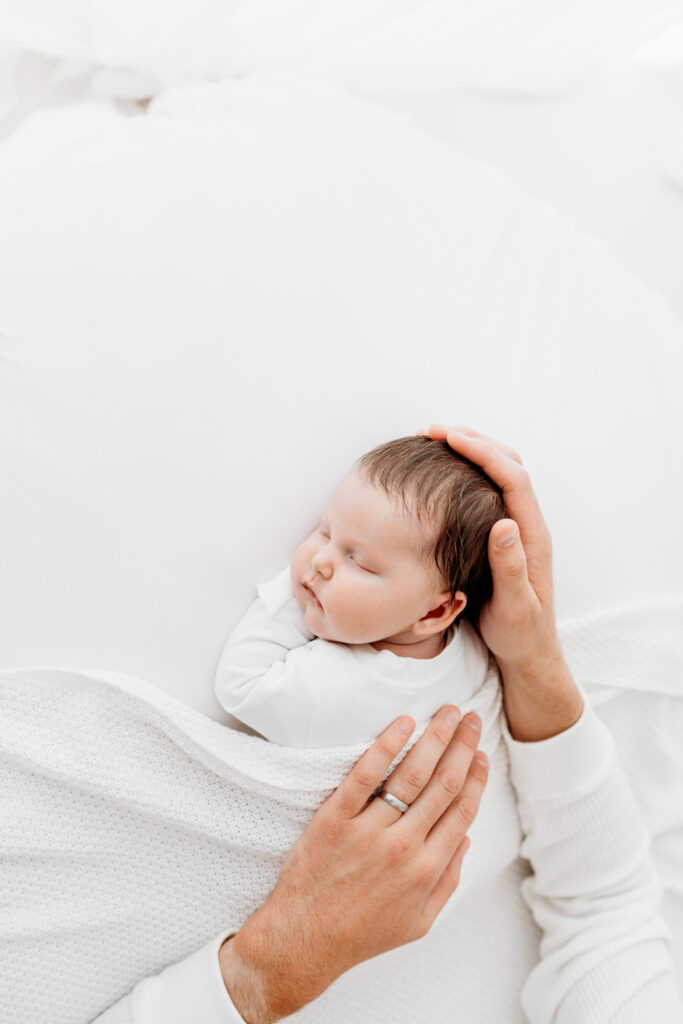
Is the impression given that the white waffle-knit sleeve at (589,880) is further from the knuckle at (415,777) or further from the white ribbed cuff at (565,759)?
the knuckle at (415,777)

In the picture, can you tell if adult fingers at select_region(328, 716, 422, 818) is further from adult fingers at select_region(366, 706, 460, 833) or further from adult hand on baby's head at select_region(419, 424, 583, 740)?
adult hand on baby's head at select_region(419, 424, 583, 740)

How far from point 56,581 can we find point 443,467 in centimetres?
51

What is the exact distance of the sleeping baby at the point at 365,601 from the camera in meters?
1.09

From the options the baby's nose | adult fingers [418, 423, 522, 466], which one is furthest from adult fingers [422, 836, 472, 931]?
adult fingers [418, 423, 522, 466]

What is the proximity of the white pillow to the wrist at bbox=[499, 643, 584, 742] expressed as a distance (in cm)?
12

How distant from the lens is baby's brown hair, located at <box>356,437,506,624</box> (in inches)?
43.0

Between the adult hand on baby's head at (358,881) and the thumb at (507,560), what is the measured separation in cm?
19

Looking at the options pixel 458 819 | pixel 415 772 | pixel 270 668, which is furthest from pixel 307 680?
pixel 458 819

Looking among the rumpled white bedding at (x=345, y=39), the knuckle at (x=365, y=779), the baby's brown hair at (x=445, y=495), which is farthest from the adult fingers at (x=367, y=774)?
the rumpled white bedding at (x=345, y=39)

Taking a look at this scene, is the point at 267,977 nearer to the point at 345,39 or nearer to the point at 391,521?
the point at 391,521

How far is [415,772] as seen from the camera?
1133 mm

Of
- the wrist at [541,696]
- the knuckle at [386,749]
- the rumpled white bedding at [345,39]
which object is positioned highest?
the rumpled white bedding at [345,39]

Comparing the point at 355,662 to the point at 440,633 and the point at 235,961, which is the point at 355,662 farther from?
the point at 235,961

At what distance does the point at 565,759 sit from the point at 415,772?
10.3 inches
